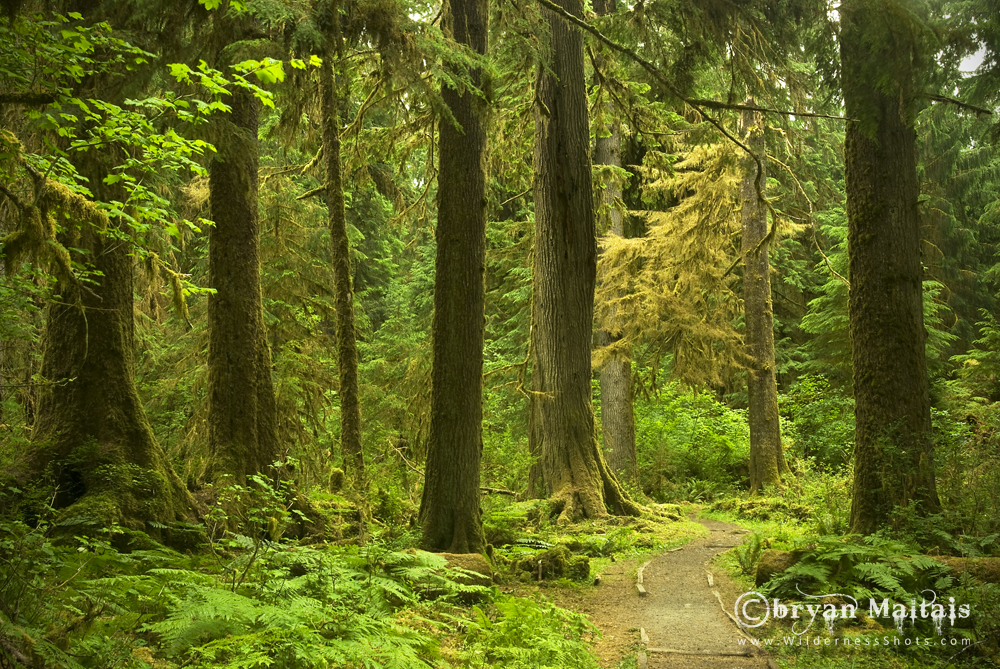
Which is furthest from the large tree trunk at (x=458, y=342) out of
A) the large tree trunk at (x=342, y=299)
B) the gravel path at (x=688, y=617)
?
the large tree trunk at (x=342, y=299)

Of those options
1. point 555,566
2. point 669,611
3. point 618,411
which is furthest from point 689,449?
point 669,611

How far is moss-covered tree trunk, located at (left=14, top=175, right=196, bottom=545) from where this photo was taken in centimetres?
591

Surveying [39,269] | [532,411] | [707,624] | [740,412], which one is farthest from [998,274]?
[39,269]

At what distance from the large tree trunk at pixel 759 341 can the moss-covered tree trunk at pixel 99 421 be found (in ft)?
41.5

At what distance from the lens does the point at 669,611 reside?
693 cm

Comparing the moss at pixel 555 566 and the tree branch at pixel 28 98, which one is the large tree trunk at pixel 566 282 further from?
the tree branch at pixel 28 98

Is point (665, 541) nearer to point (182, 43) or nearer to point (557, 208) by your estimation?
point (557, 208)

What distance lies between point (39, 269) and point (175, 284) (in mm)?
1279

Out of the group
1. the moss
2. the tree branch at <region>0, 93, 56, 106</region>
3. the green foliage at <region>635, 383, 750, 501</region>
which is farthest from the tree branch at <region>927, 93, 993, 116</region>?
the green foliage at <region>635, 383, 750, 501</region>

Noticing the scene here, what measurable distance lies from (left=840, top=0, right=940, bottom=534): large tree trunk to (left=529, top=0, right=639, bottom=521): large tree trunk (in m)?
4.49

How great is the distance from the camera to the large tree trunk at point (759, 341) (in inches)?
607

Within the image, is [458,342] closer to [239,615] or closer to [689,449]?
[239,615]

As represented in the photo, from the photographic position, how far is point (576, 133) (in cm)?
1170

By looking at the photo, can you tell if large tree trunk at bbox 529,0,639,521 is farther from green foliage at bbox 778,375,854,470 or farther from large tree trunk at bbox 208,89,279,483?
green foliage at bbox 778,375,854,470
